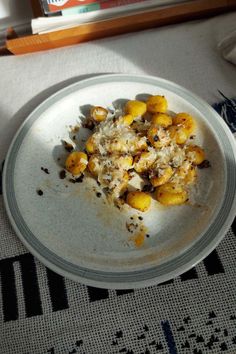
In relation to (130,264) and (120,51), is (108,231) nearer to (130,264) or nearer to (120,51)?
(130,264)

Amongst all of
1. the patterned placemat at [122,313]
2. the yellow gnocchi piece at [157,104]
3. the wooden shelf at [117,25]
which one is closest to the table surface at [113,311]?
the patterned placemat at [122,313]

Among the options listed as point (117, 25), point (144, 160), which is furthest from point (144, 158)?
point (117, 25)

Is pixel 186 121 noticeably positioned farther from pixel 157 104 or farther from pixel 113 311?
pixel 113 311

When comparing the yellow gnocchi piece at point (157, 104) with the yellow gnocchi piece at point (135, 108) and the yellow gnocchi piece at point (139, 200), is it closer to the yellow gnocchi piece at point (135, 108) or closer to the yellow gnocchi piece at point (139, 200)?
the yellow gnocchi piece at point (135, 108)

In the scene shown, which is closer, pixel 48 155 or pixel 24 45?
pixel 48 155

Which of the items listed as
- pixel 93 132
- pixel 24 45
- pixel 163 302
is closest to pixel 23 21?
pixel 24 45

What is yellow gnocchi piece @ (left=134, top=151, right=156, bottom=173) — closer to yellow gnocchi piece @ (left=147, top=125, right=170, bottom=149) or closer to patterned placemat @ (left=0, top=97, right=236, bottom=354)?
yellow gnocchi piece @ (left=147, top=125, right=170, bottom=149)

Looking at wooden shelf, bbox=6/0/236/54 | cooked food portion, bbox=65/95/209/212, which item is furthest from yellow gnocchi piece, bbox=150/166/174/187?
wooden shelf, bbox=6/0/236/54
